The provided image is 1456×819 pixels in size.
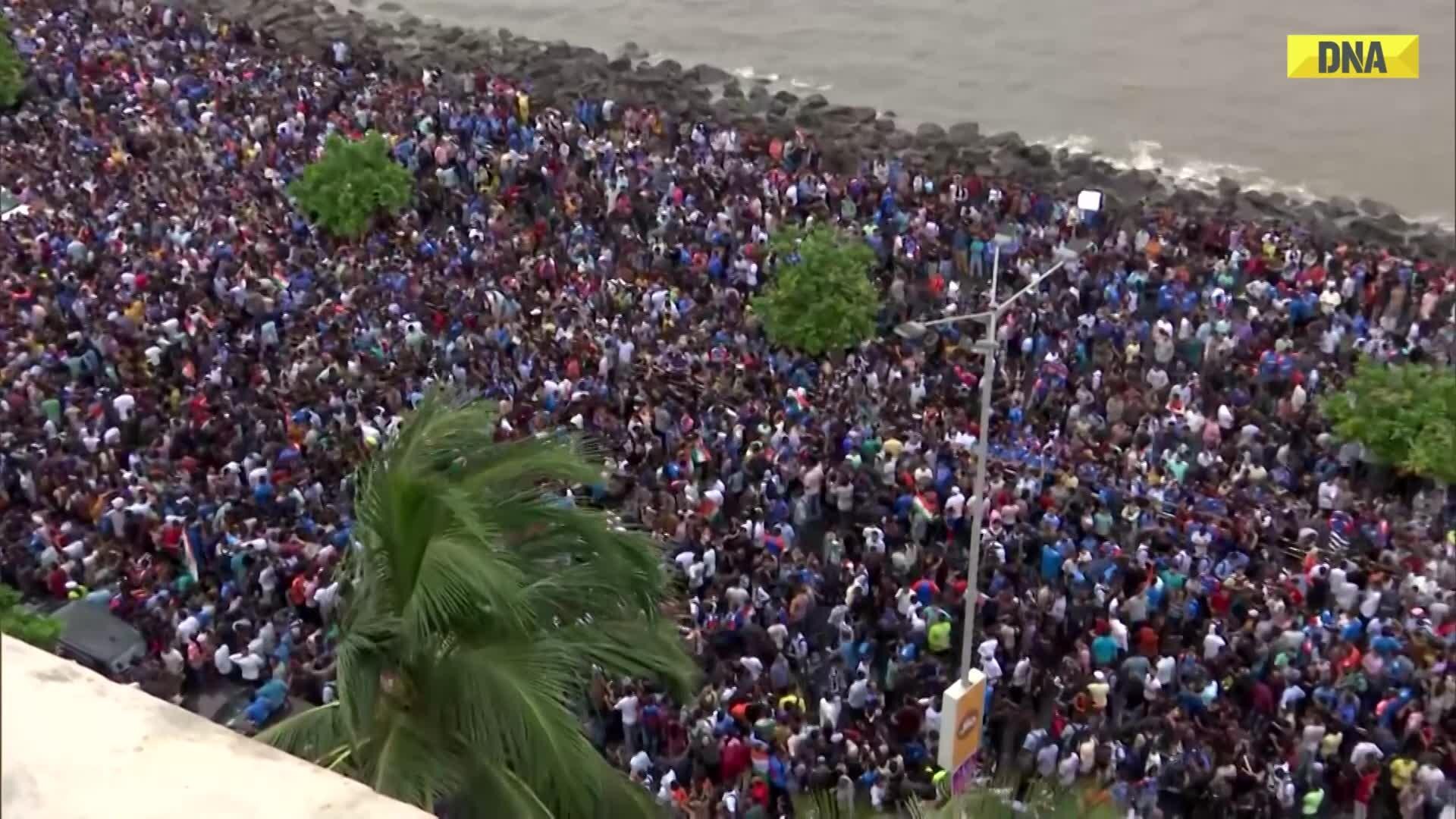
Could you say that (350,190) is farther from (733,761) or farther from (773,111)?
(733,761)

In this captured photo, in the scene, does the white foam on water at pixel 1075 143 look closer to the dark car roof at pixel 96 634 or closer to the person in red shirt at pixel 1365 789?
the person in red shirt at pixel 1365 789

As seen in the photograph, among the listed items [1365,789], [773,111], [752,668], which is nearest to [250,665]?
[752,668]

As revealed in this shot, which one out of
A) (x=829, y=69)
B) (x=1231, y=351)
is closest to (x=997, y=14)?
(x=829, y=69)

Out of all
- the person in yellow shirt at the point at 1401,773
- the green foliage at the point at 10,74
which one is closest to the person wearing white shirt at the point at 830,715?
the person in yellow shirt at the point at 1401,773

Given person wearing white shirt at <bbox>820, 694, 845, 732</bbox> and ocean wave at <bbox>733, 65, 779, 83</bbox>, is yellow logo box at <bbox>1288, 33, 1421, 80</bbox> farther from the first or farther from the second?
person wearing white shirt at <bbox>820, 694, 845, 732</bbox>

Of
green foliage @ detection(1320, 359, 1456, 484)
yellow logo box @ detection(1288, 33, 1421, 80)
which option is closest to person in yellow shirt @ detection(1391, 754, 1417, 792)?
green foliage @ detection(1320, 359, 1456, 484)

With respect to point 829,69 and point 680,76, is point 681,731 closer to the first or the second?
point 680,76
